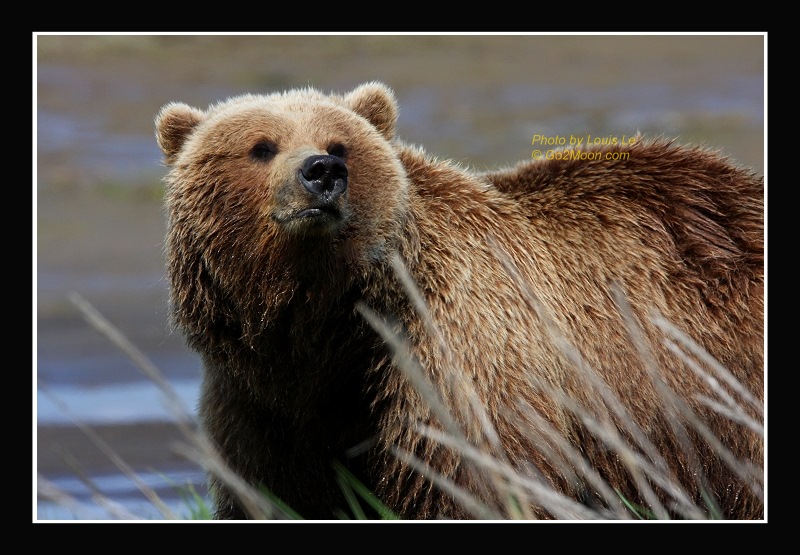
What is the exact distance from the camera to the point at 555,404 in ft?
21.1

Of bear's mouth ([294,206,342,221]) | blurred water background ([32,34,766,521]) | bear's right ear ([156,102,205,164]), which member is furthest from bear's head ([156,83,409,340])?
blurred water background ([32,34,766,521])

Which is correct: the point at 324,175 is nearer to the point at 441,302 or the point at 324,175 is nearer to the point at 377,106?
the point at 441,302

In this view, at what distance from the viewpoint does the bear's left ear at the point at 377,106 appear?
22.9 feet

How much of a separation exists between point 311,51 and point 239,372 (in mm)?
4729

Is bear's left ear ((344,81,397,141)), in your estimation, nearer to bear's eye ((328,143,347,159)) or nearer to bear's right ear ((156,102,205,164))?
bear's eye ((328,143,347,159))

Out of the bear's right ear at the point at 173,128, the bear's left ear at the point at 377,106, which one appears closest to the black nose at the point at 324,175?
the bear's left ear at the point at 377,106

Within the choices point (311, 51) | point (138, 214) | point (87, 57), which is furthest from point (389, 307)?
point (138, 214)

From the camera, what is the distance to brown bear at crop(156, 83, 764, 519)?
6.28 m

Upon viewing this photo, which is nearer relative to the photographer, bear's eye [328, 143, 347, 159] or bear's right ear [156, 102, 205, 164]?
bear's eye [328, 143, 347, 159]

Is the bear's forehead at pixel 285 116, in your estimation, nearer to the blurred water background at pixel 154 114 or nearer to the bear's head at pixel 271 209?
the bear's head at pixel 271 209

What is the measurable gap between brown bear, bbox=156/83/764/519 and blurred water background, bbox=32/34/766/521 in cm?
290

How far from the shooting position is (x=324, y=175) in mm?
5809

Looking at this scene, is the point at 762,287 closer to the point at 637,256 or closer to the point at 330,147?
the point at 637,256

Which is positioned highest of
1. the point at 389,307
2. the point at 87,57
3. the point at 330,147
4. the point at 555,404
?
the point at 87,57
